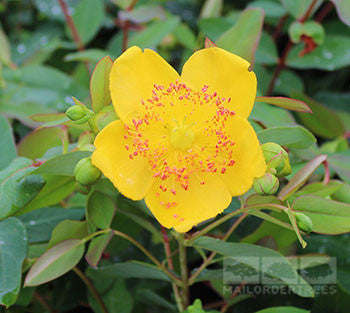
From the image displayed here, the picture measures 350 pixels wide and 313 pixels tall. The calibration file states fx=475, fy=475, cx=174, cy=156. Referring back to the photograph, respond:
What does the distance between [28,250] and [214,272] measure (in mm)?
310

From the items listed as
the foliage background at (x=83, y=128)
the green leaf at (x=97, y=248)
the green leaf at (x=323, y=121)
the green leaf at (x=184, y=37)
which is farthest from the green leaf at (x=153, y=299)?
the green leaf at (x=184, y=37)

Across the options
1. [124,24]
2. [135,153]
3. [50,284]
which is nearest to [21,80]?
[124,24]

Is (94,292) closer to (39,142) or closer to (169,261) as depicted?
(169,261)

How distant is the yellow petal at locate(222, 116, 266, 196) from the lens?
25.5 inches

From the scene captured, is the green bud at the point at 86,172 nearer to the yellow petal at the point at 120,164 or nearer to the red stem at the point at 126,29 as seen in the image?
the yellow petal at the point at 120,164

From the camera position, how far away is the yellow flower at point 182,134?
689 mm

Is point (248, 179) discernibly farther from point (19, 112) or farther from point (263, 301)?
point (19, 112)

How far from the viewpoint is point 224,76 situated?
2.35 feet

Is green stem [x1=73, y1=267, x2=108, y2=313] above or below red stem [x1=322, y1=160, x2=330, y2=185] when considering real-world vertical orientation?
below

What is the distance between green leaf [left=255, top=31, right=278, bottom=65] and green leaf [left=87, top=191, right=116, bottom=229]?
2.16 feet

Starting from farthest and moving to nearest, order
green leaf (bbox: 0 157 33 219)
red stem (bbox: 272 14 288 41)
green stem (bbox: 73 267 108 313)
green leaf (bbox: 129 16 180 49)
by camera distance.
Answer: red stem (bbox: 272 14 288 41) < green leaf (bbox: 129 16 180 49) < green stem (bbox: 73 267 108 313) < green leaf (bbox: 0 157 33 219)

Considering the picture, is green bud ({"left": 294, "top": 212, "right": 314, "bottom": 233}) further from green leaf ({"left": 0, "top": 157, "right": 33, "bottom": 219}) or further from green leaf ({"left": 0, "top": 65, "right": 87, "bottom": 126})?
green leaf ({"left": 0, "top": 65, "right": 87, "bottom": 126})

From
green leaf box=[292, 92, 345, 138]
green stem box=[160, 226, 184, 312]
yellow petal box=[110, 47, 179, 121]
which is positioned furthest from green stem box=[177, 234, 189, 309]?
green leaf box=[292, 92, 345, 138]

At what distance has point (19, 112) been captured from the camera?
1175mm
